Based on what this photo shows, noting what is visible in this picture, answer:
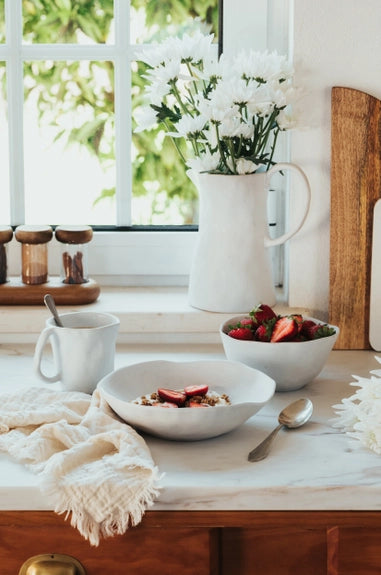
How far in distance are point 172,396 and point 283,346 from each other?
0.21 meters

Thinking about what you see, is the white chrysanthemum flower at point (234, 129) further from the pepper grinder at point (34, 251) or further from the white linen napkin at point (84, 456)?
the white linen napkin at point (84, 456)

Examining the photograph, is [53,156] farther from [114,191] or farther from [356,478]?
[356,478]

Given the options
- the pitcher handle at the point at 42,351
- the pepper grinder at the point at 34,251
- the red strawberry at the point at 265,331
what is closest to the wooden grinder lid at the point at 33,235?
the pepper grinder at the point at 34,251

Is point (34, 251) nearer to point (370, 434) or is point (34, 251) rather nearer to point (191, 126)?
point (191, 126)

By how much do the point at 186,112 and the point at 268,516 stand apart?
78cm

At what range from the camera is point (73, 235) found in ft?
5.41

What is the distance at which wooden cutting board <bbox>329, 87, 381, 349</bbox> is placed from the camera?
1585 mm

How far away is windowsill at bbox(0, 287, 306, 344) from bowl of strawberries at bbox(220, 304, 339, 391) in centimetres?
24

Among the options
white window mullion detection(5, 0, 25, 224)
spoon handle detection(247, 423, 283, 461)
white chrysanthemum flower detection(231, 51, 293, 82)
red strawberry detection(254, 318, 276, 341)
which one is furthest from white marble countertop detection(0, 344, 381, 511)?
white window mullion detection(5, 0, 25, 224)

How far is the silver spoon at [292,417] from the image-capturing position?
1168 mm

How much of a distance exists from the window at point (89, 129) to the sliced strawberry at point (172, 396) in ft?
2.10

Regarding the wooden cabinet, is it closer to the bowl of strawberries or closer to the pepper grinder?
the bowl of strawberries

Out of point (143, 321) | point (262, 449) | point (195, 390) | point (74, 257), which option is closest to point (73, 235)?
point (74, 257)

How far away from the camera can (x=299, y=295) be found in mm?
1699
